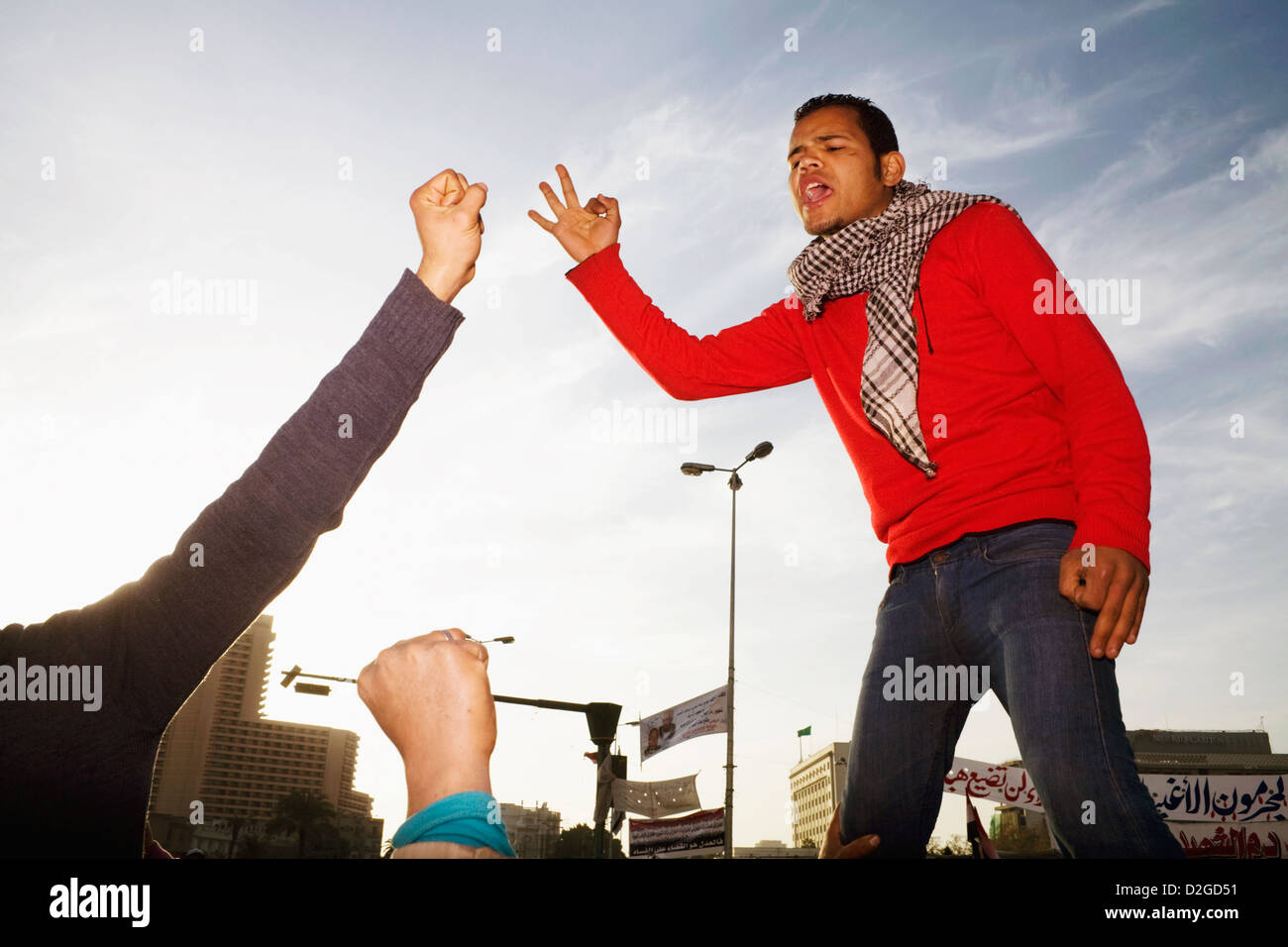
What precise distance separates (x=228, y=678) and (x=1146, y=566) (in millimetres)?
97351

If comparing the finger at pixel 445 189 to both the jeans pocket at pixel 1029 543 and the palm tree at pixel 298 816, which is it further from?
the palm tree at pixel 298 816

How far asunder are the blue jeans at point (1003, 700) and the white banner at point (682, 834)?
2191cm

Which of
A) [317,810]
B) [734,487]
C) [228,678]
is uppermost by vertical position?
[734,487]

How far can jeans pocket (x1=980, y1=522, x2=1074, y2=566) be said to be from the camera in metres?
2.31

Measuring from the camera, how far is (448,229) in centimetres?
155

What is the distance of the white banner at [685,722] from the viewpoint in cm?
2142

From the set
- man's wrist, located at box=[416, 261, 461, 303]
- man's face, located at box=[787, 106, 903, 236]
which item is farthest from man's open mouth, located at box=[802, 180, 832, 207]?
man's wrist, located at box=[416, 261, 461, 303]

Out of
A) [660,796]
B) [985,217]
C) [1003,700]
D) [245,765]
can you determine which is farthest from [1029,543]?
[245,765]

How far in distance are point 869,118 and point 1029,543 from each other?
211cm

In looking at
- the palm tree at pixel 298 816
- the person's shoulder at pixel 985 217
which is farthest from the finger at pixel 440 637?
the palm tree at pixel 298 816

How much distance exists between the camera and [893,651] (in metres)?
2.56
